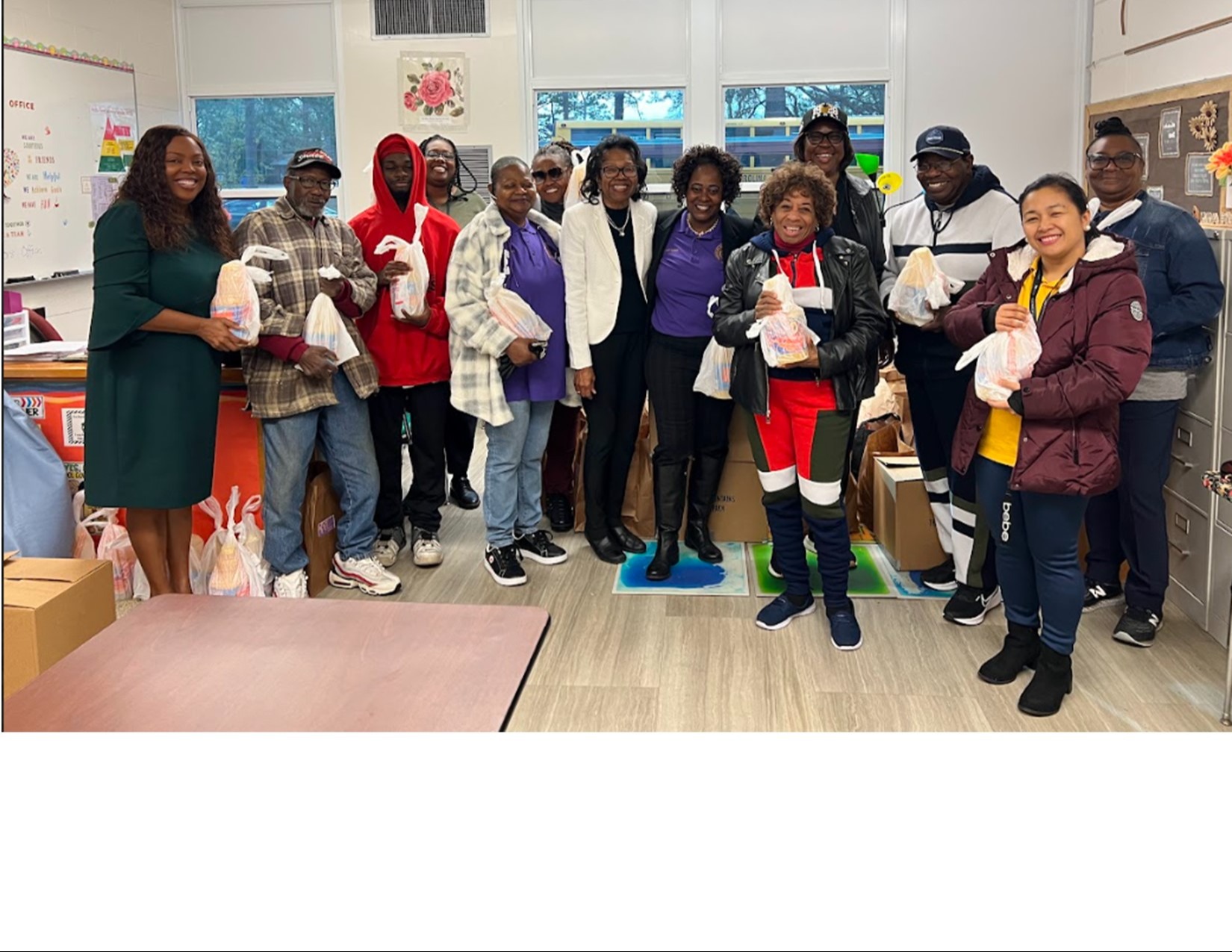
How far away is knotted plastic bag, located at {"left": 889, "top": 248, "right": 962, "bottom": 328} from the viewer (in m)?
2.51

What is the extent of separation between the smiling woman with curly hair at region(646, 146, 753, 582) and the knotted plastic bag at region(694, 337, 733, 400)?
0.18 feet

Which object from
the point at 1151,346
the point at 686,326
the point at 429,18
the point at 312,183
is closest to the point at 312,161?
the point at 312,183

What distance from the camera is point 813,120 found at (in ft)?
8.39

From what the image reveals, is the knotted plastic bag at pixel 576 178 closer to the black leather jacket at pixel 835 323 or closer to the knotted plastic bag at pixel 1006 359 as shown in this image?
the black leather jacket at pixel 835 323

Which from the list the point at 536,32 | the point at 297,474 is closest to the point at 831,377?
the point at 536,32

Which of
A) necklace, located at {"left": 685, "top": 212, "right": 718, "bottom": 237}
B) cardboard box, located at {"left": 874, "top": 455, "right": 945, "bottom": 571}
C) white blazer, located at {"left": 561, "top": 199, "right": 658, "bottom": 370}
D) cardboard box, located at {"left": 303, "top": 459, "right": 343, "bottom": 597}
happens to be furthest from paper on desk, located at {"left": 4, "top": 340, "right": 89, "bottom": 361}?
cardboard box, located at {"left": 874, "top": 455, "right": 945, "bottom": 571}

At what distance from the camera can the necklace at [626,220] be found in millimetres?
2863

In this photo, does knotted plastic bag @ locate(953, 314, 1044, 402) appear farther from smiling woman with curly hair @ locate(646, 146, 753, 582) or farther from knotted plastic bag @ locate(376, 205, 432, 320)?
knotted plastic bag @ locate(376, 205, 432, 320)

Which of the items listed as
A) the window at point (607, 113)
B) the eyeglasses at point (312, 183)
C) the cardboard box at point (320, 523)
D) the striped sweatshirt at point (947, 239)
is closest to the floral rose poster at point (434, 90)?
the window at point (607, 113)

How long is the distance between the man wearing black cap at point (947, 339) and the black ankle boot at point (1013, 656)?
299mm

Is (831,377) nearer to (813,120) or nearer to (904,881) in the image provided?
(813,120)

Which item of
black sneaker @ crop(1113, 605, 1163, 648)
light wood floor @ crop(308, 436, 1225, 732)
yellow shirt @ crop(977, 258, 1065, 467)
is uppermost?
yellow shirt @ crop(977, 258, 1065, 467)

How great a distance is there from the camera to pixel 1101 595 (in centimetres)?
275

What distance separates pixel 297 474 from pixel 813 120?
1466 mm
